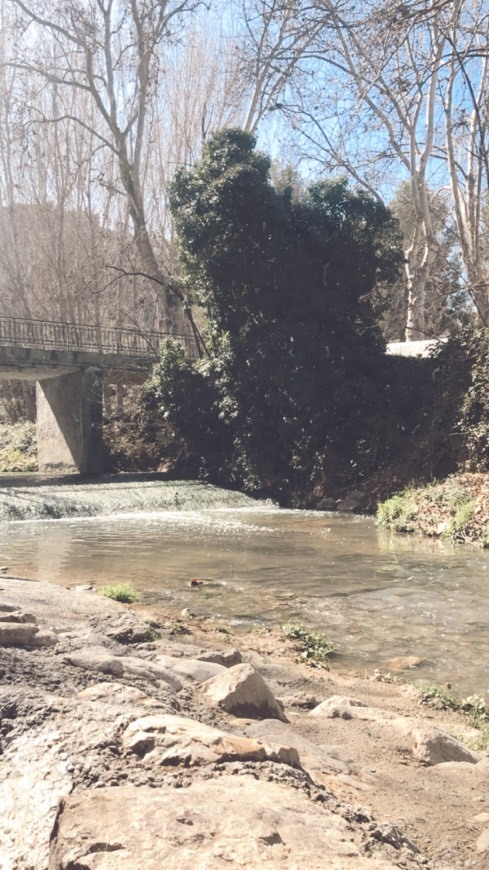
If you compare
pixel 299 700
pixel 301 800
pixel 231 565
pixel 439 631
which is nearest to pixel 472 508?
pixel 231 565

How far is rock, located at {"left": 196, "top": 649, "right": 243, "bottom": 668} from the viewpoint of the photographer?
4371 mm

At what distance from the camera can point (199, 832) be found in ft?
5.73

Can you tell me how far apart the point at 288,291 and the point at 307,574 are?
10.7 metres

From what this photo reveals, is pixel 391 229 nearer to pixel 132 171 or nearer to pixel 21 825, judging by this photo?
pixel 132 171

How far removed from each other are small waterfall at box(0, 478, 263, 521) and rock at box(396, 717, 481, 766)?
12556mm

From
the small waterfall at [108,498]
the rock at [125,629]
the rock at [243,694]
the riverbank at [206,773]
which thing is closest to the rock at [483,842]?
the riverbank at [206,773]

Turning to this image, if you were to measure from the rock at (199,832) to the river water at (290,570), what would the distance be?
11.1 feet

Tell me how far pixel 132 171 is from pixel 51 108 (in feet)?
25.9

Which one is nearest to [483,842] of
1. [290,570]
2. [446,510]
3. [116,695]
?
[116,695]

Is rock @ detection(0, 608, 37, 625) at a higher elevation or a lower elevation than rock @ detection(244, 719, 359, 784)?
higher

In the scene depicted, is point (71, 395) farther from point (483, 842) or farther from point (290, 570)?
point (483, 842)

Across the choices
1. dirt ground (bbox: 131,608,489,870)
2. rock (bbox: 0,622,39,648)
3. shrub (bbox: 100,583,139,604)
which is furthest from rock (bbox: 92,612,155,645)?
shrub (bbox: 100,583,139,604)

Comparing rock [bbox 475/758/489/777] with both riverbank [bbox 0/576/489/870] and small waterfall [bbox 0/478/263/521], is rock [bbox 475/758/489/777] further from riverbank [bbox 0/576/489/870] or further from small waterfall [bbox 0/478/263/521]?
small waterfall [bbox 0/478/263/521]


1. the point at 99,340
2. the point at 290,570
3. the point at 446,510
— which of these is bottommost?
the point at 290,570
